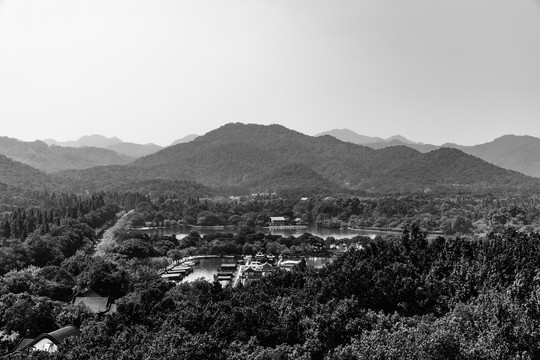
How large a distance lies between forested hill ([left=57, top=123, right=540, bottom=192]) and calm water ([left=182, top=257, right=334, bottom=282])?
48506 mm

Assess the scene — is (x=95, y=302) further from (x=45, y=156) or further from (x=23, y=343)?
(x=45, y=156)

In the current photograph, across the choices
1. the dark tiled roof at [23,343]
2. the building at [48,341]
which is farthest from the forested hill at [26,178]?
the building at [48,341]

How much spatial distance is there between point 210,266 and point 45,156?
130 meters

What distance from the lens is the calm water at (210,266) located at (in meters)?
26.7

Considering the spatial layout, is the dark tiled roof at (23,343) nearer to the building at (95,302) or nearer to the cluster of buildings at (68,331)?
the cluster of buildings at (68,331)

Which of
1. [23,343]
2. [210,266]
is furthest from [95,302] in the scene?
[210,266]

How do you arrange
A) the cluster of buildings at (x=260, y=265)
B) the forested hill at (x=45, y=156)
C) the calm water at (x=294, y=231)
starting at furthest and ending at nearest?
1. the forested hill at (x=45, y=156)
2. the calm water at (x=294, y=231)
3. the cluster of buildings at (x=260, y=265)

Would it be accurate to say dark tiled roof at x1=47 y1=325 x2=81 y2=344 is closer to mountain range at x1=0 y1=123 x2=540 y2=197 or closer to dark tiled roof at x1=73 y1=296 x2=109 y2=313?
dark tiled roof at x1=73 y1=296 x2=109 y2=313

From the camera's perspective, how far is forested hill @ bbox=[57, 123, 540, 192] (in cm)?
9344

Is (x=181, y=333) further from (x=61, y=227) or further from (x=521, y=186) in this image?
(x=521, y=186)

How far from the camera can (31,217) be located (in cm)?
3653

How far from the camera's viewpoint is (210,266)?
30000 millimetres

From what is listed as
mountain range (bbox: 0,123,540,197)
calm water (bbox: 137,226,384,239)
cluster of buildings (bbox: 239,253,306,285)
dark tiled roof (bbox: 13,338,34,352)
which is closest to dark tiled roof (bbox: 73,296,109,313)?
dark tiled roof (bbox: 13,338,34,352)

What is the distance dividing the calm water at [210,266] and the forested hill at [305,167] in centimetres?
4851
